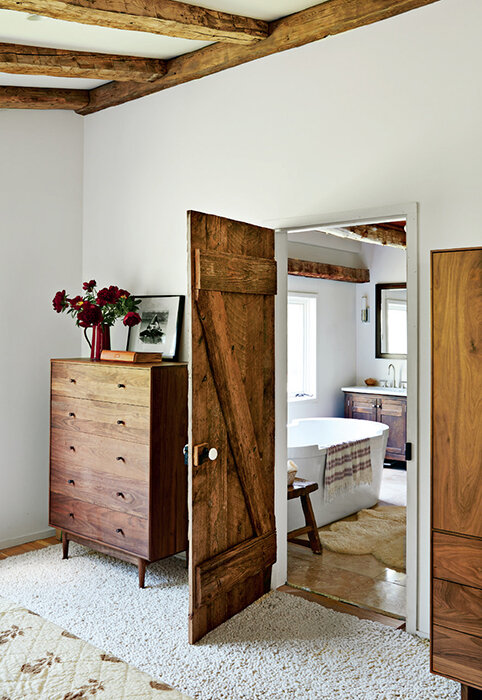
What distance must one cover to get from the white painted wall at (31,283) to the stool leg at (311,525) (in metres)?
1.96

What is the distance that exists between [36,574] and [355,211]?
2.93 m

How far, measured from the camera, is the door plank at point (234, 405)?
10.4ft

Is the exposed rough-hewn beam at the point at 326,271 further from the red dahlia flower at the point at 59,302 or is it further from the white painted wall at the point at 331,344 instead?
the red dahlia flower at the point at 59,302

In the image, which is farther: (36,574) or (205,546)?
(36,574)

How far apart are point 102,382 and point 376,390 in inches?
175

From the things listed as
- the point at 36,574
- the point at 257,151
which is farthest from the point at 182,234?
the point at 36,574

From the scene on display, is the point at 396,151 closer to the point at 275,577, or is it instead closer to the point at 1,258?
the point at 275,577

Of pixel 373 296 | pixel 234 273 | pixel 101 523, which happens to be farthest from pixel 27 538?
pixel 373 296

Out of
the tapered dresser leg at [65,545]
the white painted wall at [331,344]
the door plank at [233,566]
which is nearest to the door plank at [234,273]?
the door plank at [233,566]

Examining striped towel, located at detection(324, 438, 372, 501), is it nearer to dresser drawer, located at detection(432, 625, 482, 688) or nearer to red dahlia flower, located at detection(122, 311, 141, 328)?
red dahlia flower, located at detection(122, 311, 141, 328)

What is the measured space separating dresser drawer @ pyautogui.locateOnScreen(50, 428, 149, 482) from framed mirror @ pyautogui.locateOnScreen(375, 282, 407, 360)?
4901mm

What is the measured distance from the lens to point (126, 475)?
3.74m

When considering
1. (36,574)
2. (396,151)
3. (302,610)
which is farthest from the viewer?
(36,574)

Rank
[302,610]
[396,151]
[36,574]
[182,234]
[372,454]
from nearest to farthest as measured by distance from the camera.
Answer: [396,151] < [302,610] < [36,574] < [182,234] < [372,454]
